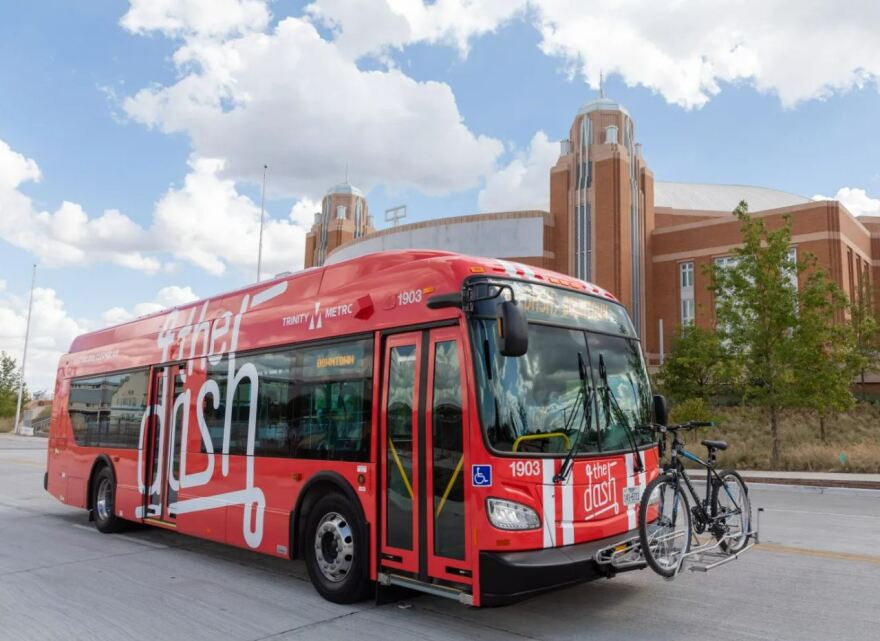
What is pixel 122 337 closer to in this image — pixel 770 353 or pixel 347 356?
pixel 347 356

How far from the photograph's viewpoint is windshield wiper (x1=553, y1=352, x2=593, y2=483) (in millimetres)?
5109

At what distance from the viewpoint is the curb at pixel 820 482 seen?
15870 millimetres

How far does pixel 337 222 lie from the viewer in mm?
93375

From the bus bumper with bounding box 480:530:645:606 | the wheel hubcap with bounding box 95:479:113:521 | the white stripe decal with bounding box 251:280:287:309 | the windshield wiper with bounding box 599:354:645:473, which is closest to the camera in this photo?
the bus bumper with bounding box 480:530:645:606

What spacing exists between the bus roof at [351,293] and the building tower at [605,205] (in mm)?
50302

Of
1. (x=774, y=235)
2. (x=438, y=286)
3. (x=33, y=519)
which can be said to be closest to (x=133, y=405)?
(x=33, y=519)

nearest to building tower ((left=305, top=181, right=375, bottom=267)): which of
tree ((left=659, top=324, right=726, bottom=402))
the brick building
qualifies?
the brick building

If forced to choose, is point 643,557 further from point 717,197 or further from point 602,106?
point 717,197

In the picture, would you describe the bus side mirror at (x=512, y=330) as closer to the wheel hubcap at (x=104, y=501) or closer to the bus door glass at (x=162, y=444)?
the bus door glass at (x=162, y=444)

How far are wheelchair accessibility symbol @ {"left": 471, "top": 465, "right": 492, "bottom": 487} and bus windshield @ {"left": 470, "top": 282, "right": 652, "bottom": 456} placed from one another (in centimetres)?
17

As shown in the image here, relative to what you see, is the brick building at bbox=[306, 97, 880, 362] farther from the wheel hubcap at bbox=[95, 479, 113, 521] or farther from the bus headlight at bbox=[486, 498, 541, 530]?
the bus headlight at bbox=[486, 498, 541, 530]

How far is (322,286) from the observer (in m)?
7.12

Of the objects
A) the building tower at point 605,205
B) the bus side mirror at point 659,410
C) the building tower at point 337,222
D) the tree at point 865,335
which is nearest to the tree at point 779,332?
the tree at point 865,335

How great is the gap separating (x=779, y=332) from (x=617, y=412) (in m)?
17.8
